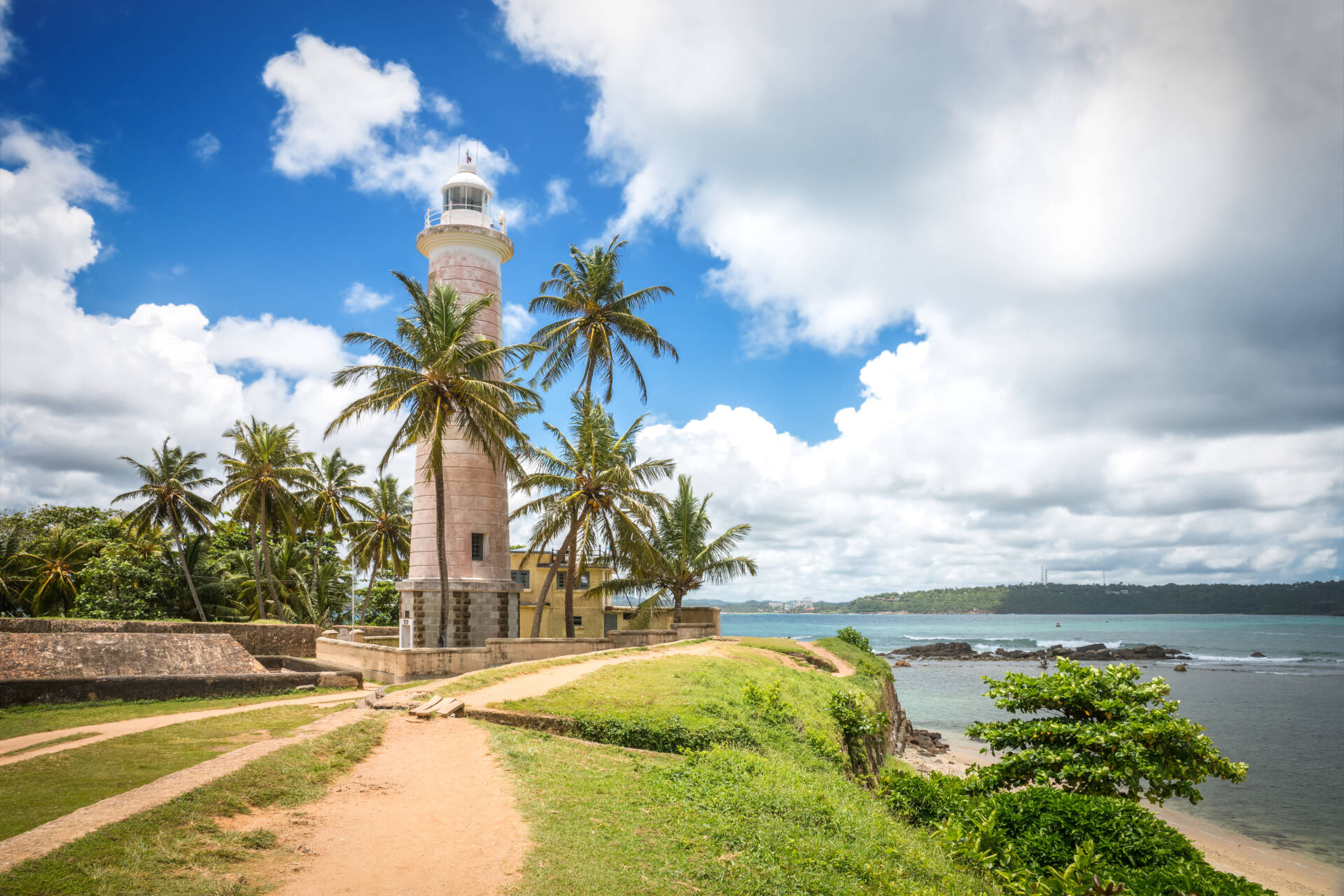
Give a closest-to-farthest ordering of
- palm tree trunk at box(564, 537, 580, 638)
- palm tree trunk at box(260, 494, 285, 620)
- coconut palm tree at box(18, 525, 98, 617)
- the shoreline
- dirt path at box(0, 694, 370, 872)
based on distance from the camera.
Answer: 1. dirt path at box(0, 694, 370, 872)
2. the shoreline
3. palm tree trunk at box(564, 537, 580, 638)
4. coconut palm tree at box(18, 525, 98, 617)
5. palm tree trunk at box(260, 494, 285, 620)

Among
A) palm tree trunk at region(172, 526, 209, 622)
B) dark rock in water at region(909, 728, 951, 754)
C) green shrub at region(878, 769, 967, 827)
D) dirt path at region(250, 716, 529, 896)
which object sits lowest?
dark rock in water at region(909, 728, 951, 754)

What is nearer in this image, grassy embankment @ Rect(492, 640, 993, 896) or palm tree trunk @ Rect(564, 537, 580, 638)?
grassy embankment @ Rect(492, 640, 993, 896)

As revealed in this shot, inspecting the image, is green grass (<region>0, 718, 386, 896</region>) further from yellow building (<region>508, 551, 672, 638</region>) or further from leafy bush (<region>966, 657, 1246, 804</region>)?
yellow building (<region>508, 551, 672, 638</region>)

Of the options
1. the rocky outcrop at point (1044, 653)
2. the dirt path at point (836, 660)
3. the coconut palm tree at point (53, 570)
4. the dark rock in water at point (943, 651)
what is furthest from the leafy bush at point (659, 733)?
the dark rock in water at point (943, 651)

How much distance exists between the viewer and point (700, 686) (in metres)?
15.0

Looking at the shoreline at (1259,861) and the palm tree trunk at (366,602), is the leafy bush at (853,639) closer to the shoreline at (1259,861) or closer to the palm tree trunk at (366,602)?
the shoreline at (1259,861)

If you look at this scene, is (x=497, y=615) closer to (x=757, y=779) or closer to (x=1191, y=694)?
(x=757, y=779)

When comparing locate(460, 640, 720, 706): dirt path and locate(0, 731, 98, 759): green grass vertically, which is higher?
locate(0, 731, 98, 759): green grass

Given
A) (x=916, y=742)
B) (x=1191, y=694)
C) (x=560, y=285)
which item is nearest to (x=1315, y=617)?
(x=1191, y=694)

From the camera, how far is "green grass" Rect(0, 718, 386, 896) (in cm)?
509

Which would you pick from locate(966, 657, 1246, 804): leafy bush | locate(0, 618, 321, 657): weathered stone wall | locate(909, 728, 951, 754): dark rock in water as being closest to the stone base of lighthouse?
locate(0, 618, 321, 657): weathered stone wall

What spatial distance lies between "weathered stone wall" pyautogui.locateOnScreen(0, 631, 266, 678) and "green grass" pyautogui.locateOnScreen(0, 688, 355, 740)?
1240 mm

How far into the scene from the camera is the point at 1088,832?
7238mm

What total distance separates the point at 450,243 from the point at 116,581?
68.8 ft
